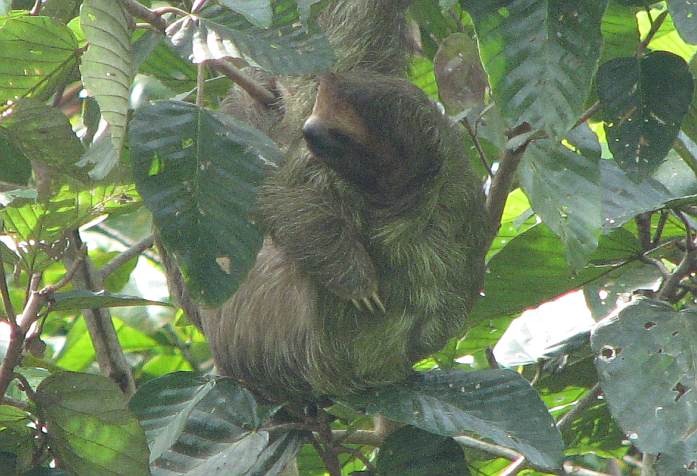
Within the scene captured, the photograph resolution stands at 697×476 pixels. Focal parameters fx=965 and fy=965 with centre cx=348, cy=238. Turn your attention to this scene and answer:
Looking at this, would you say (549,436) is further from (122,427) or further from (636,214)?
(122,427)

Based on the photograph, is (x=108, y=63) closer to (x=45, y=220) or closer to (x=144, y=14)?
(x=144, y=14)

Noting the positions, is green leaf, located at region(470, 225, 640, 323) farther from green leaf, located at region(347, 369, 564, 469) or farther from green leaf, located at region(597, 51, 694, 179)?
green leaf, located at region(597, 51, 694, 179)

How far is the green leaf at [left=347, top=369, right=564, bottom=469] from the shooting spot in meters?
2.48

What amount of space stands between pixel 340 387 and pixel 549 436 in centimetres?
89

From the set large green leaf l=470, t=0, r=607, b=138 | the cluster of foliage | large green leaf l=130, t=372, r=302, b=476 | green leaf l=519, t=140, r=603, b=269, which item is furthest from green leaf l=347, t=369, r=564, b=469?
large green leaf l=470, t=0, r=607, b=138

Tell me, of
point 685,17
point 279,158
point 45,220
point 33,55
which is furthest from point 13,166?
point 685,17

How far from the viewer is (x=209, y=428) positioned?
2.69 meters

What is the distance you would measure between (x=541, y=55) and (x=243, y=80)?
3.02ft

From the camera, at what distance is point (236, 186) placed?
233cm

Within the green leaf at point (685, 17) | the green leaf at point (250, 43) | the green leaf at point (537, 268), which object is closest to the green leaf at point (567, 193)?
the green leaf at point (537, 268)

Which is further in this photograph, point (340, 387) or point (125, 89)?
point (340, 387)

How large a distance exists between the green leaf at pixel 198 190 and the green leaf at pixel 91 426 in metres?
0.45

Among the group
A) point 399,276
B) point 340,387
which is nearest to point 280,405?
point 340,387

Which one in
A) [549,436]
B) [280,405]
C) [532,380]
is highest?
[280,405]
